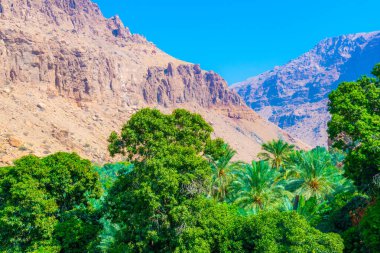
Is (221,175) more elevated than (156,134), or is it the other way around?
(156,134)

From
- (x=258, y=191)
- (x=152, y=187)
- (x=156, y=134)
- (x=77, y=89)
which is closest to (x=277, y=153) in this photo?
(x=258, y=191)

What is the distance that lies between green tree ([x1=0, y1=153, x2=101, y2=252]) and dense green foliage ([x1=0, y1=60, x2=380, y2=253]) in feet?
0.19

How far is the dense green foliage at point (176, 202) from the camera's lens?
16844 millimetres

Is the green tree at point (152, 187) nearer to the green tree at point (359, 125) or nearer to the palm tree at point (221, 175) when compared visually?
the green tree at point (359, 125)

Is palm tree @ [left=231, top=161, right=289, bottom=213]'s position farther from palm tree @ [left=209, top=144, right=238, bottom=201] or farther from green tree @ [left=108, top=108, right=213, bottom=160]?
green tree @ [left=108, top=108, right=213, bottom=160]

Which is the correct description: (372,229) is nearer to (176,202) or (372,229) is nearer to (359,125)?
(359,125)

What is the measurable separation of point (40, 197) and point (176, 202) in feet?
29.1

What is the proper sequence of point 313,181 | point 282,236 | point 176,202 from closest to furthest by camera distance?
point 282,236, point 176,202, point 313,181

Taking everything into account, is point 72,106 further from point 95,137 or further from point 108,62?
point 108,62

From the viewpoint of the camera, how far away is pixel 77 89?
124875 millimetres

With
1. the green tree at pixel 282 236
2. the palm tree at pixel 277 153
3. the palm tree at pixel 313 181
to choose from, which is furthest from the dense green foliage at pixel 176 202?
the palm tree at pixel 277 153

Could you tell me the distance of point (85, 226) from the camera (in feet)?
69.4

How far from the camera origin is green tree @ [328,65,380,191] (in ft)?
58.6

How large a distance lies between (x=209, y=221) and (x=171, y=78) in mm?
167954
